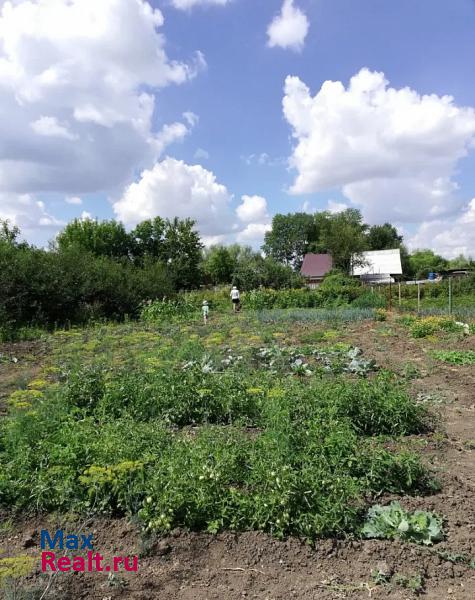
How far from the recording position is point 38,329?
14.2 metres

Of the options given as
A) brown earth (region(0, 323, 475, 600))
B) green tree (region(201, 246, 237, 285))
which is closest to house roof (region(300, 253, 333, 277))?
green tree (region(201, 246, 237, 285))

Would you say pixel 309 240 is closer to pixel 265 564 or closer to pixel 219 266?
pixel 219 266

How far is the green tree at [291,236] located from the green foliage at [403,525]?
69620mm

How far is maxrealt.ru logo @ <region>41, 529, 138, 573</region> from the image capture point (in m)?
2.60

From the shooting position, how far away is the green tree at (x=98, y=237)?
40.8 metres

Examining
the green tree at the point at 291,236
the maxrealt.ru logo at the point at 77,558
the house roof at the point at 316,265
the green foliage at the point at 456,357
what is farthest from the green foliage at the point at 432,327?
the green tree at the point at 291,236

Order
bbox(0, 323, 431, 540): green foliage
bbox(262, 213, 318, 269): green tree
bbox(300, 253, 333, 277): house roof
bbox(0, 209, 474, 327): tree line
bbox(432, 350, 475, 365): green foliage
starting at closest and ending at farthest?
bbox(0, 323, 431, 540): green foliage < bbox(432, 350, 475, 365): green foliage < bbox(0, 209, 474, 327): tree line < bbox(300, 253, 333, 277): house roof < bbox(262, 213, 318, 269): green tree

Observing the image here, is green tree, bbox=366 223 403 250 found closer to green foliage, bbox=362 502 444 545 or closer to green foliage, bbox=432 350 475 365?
green foliage, bbox=432 350 475 365

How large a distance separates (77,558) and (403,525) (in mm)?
2023

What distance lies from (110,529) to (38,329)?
41.2 feet

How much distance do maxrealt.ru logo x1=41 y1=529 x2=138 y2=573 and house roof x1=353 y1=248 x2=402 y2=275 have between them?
44811mm

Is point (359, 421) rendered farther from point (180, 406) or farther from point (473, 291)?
point (473, 291)

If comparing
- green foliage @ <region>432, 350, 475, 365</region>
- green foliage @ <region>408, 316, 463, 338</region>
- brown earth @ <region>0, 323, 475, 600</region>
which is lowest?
brown earth @ <region>0, 323, 475, 600</region>

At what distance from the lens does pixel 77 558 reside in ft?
8.82
